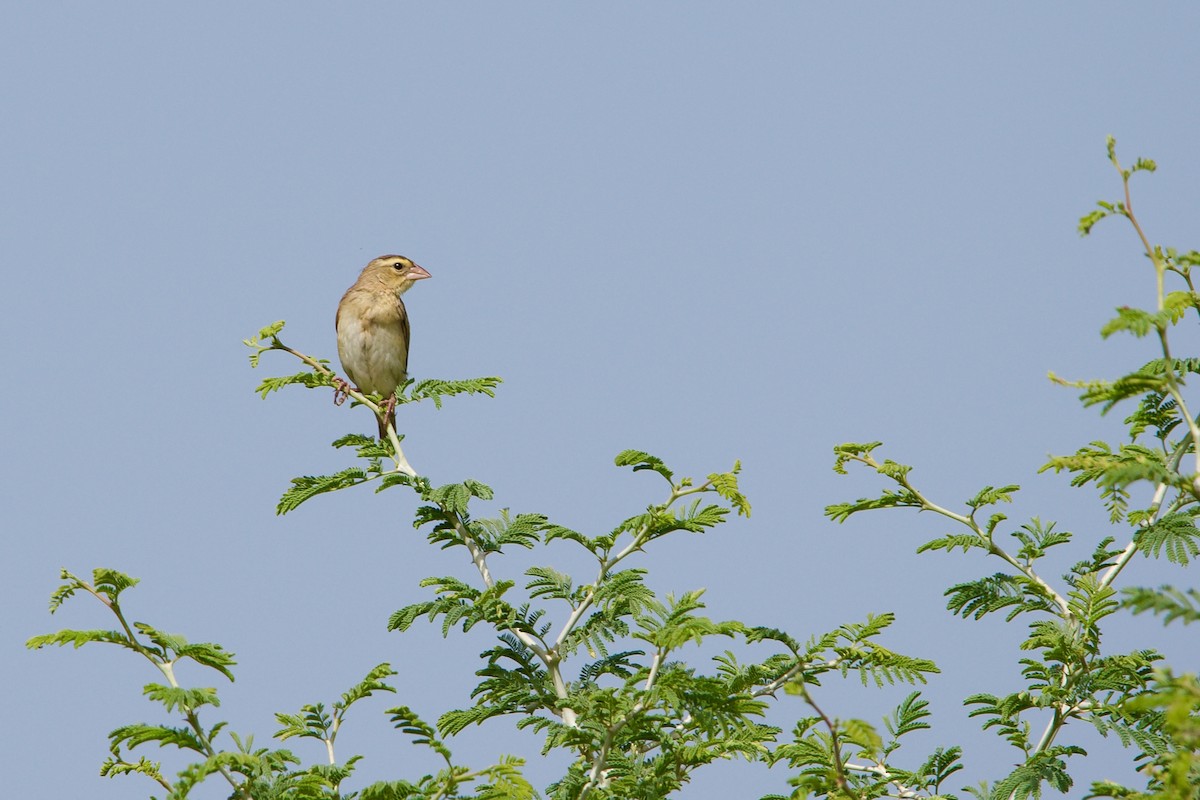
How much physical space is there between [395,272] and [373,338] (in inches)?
43.1

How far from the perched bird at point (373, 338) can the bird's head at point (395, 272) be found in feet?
0.58

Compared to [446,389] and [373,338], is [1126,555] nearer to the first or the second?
[446,389]

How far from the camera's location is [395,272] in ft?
32.6

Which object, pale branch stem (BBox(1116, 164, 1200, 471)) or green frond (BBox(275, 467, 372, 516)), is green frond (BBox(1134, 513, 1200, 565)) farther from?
green frond (BBox(275, 467, 372, 516))

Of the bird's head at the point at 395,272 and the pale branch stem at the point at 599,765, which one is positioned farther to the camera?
the bird's head at the point at 395,272

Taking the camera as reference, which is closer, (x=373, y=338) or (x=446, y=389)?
(x=446, y=389)

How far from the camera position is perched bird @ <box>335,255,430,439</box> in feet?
29.3

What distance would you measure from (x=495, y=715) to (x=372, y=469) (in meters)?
1.22

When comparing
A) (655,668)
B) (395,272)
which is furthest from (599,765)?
(395,272)

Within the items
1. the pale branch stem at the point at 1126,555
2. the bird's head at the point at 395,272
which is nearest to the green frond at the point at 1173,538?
the pale branch stem at the point at 1126,555

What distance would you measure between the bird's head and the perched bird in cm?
18

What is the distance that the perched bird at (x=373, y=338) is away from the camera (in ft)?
29.3

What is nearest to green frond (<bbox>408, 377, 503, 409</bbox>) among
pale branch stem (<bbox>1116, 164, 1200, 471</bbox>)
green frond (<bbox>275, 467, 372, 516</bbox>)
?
green frond (<bbox>275, 467, 372, 516</bbox>)

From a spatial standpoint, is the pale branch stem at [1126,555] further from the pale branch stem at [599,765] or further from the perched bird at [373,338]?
the perched bird at [373,338]
